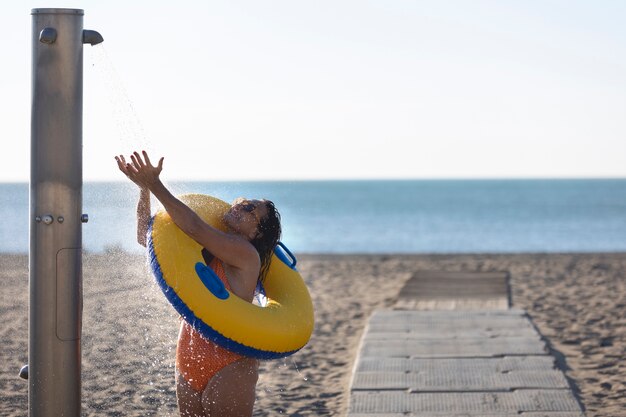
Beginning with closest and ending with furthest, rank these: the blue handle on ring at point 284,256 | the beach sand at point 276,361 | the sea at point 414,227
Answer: the blue handle on ring at point 284,256
the beach sand at point 276,361
the sea at point 414,227

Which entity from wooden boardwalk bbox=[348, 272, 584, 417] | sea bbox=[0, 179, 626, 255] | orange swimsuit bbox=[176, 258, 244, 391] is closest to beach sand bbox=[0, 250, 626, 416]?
wooden boardwalk bbox=[348, 272, 584, 417]

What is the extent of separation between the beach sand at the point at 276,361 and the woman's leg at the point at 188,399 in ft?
1.77

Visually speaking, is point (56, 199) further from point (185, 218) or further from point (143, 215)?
point (185, 218)

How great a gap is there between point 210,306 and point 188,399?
1.51 feet

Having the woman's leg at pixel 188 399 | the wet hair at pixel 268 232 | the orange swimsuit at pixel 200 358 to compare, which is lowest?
the woman's leg at pixel 188 399

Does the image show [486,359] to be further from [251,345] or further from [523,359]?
[251,345]

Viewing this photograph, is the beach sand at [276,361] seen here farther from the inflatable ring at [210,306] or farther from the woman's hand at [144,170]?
the woman's hand at [144,170]

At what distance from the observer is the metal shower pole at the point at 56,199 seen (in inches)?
145

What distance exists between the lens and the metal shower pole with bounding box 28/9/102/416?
3.67 meters

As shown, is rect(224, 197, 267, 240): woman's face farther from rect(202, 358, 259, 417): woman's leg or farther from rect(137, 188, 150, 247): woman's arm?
rect(202, 358, 259, 417): woman's leg

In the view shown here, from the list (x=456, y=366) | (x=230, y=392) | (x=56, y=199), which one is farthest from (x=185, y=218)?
(x=456, y=366)

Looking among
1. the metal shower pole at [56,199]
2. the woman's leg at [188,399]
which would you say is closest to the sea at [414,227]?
the metal shower pole at [56,199]

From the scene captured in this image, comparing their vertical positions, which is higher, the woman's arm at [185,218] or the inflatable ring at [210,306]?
the woman's arm at [185,218]

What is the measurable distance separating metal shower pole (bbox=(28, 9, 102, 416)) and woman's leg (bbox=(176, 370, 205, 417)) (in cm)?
43
